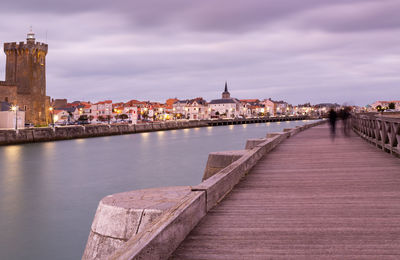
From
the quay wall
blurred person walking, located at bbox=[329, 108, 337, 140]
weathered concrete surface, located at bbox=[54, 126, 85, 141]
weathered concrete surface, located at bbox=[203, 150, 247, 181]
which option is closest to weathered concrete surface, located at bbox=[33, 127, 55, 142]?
the quay wall

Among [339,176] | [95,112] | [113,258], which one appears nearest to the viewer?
[113,258]

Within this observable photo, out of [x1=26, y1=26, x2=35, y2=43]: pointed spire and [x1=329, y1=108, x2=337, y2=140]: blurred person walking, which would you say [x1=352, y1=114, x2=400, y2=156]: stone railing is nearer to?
[x1=329, y1=108, x2=337, y2=140]: blurred person walking

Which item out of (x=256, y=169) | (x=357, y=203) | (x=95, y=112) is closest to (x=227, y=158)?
(x=256, y=169)

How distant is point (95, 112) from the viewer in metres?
182

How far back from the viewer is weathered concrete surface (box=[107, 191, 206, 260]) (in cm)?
288

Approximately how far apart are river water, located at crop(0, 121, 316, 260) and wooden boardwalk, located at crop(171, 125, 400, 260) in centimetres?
623

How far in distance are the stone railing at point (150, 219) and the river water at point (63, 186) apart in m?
5.01

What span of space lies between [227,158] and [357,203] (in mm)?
7286

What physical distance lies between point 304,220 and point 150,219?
6.75 feet

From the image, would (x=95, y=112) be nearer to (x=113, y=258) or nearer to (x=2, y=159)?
(x=2, y=159)

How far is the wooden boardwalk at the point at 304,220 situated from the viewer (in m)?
3.66

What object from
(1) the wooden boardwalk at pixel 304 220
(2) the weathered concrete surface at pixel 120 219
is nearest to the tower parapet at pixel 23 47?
(1) the wooden boardwalk at pixel 304 220

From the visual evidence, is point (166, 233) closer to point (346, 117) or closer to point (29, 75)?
point (346, 117)

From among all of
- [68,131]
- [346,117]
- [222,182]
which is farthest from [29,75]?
[222,182]
